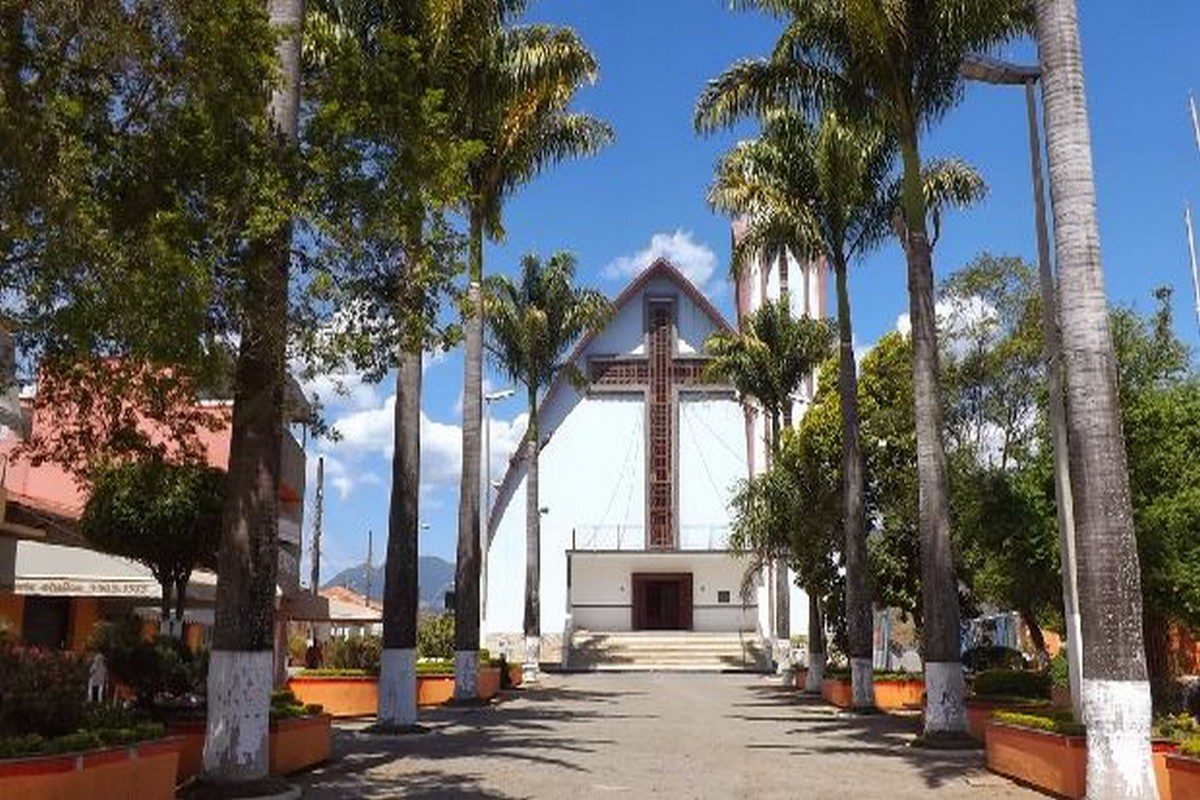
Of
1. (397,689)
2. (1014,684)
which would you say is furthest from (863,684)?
(397,689)

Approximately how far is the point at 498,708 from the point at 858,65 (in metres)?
15.1

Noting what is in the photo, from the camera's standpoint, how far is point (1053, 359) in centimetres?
1605

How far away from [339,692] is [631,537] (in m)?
34.3

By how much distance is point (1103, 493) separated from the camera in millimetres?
11328

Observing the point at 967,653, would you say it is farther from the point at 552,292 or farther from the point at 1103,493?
the point at 1103,493

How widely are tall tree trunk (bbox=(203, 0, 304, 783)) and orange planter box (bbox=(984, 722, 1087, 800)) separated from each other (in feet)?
26.3

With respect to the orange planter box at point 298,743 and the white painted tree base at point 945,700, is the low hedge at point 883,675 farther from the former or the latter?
the orange planter box at point 298,743

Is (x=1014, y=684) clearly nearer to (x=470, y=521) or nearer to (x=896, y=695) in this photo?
(x=896, y=695)

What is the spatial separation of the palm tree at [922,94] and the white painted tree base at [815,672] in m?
13.1

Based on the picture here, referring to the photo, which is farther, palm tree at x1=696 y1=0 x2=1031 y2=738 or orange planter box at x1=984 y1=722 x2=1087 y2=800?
palm tree at x1=696 y1=0 x2=1031 y2=738

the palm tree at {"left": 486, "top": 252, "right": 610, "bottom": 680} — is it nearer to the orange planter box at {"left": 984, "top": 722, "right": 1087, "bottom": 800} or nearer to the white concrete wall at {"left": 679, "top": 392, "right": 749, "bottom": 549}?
the white concrete wall at {"left": 679, "top": 392, "right": 749, "bottom": 549}

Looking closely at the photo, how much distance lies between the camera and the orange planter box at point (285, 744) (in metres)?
13.1

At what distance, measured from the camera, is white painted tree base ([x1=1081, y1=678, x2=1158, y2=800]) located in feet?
35.4

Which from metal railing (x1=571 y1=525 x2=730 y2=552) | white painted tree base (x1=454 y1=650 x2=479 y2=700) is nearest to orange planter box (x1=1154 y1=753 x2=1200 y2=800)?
white painted tree base (x1=454 y1=650 x2=479 y2=700)
